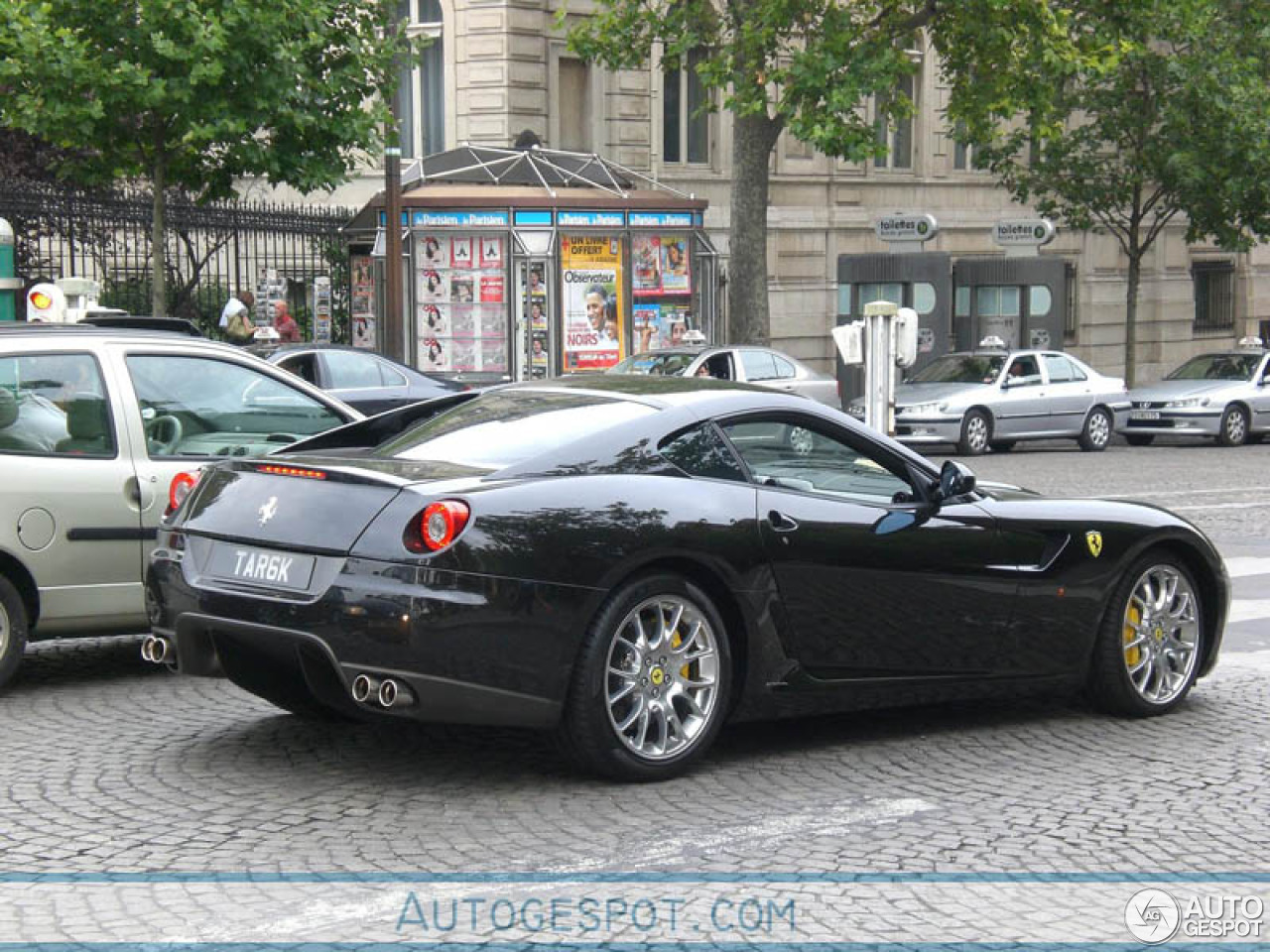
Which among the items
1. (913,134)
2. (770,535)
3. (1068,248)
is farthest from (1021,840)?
(1068,248)

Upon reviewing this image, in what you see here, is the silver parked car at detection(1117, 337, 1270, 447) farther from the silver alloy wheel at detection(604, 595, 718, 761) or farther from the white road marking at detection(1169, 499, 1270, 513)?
the silver alloy wheel at detection(604, 595, 718, 761)

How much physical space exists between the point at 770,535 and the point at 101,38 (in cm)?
1570

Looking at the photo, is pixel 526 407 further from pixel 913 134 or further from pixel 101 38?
pixel 913 134

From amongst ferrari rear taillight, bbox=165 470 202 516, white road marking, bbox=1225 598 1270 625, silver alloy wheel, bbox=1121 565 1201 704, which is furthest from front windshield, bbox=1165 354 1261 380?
ferrari rear taillight, bbox=165 470 202 516

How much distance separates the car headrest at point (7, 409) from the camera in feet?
25.7

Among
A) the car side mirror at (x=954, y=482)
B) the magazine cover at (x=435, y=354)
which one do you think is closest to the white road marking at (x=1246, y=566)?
the car side mirror at (x=954, y=482)

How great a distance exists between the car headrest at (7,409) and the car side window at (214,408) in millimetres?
545

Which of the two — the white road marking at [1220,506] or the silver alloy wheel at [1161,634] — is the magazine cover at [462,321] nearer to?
the white road marking at [1220,506]

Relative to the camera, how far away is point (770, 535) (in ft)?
21.3

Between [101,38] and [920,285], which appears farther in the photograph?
[920,285]

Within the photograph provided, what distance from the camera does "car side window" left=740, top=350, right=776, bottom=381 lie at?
79.7 feet

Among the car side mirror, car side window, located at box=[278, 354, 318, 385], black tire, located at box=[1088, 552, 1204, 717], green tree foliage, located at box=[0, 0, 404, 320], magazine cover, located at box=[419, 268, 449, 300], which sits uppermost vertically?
green tree foliage, located at box=[0, 0, 404, 320]

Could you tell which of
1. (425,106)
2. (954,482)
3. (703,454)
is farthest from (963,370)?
(703,454)

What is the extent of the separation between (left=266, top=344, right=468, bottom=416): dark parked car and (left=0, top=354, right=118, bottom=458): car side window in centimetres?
1007
